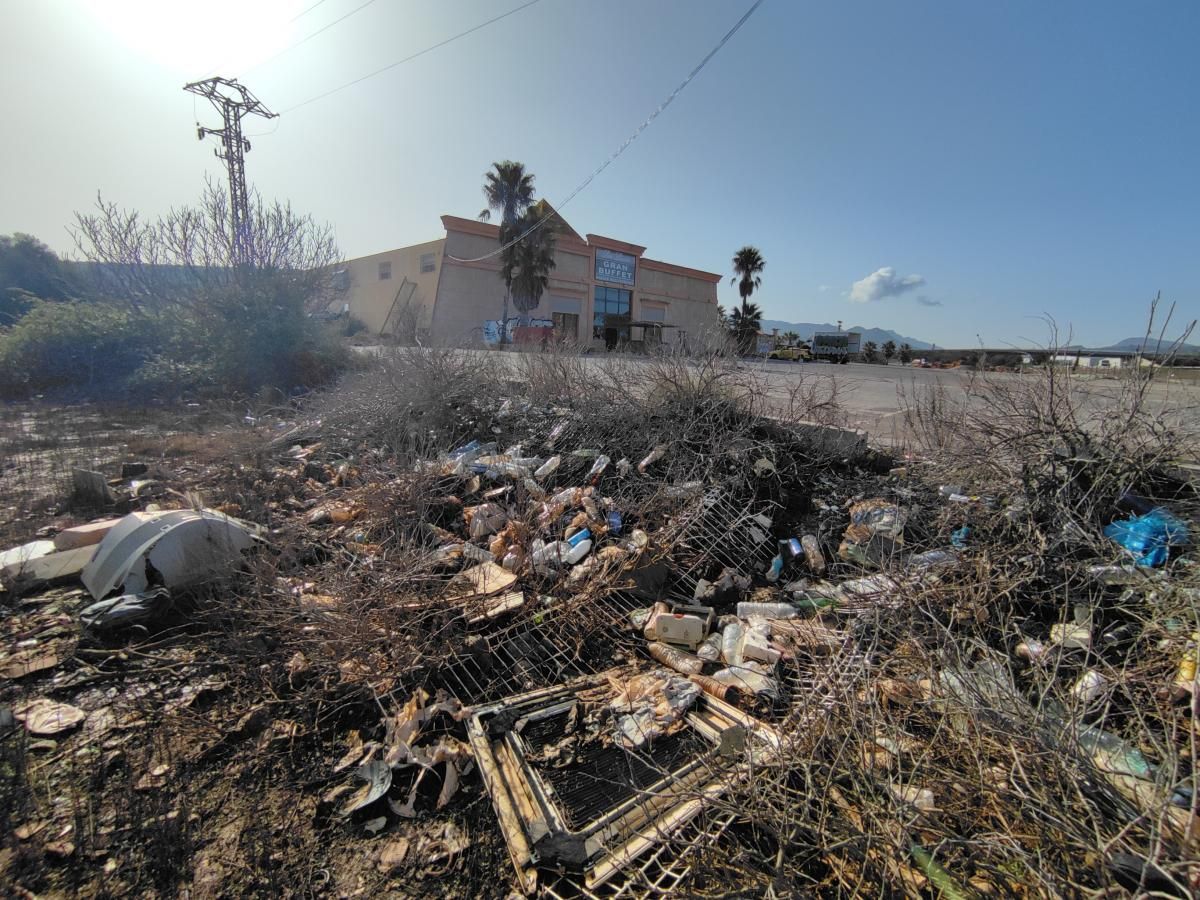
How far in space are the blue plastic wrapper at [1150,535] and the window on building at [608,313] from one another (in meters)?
28.7

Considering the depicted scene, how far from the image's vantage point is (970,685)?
1447 mm

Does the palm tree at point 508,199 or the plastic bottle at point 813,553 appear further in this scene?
the palm tree at point 508,199

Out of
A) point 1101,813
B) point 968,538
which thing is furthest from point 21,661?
point 968,538

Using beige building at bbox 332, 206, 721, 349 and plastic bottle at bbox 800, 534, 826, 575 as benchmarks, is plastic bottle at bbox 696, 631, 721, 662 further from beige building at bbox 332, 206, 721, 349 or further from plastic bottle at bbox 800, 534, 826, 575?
beige building at bbox 332, 206, 721, 349

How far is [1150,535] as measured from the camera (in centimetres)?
251

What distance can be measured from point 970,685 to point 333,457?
19.1 ft

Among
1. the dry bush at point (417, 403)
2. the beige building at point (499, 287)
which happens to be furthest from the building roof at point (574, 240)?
the dry bush at point (417, 403)

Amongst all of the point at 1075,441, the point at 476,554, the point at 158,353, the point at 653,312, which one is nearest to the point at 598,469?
the point at 476,554

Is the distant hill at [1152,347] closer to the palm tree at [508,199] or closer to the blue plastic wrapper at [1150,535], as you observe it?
the blue plastic wrapper at [1150,535]

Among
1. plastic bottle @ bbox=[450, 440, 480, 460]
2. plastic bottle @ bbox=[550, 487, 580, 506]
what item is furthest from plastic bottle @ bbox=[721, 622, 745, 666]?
plastic bottle @ bbox=[450, 440, 480, 460]

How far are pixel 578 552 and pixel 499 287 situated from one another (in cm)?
2707

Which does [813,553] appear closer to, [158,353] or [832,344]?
[158,353]

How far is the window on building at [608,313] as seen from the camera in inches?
1223

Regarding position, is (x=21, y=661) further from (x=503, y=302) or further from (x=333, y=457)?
(x=503, y=302)
